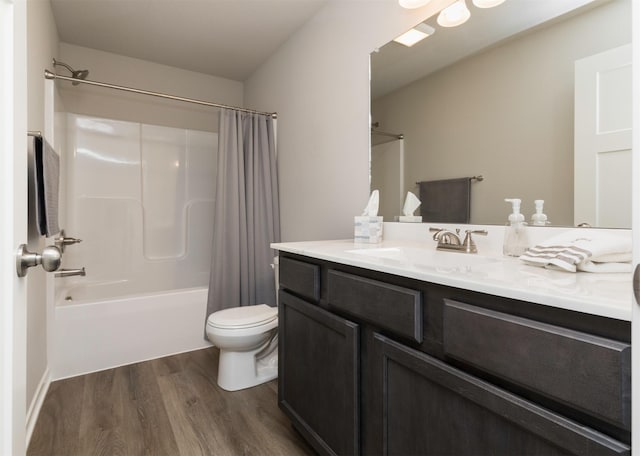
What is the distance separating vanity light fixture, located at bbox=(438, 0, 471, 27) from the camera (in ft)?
4.56

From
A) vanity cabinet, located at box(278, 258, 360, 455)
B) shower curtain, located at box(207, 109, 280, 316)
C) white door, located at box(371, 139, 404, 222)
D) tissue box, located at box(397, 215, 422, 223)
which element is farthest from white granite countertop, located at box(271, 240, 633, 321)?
shower curtain, located at box(207, 109, 280, 316)

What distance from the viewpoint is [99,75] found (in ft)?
9.20

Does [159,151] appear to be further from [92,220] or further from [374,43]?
[374,43]

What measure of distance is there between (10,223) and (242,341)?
54.9 inches

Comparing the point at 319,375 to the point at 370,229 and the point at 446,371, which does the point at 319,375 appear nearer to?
the point at 446,371

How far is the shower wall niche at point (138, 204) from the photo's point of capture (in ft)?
8.84

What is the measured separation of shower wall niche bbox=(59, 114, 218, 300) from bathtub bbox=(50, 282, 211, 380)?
420mm

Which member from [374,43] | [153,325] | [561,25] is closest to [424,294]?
[561,25]

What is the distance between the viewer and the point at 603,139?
1.02 m

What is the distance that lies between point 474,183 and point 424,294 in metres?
0.74

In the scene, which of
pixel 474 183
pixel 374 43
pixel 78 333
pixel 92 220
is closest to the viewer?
pixel 474 183

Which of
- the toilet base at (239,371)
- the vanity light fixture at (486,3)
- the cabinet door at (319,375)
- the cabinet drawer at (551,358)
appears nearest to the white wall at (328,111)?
the vanity light fixture at (486,3)

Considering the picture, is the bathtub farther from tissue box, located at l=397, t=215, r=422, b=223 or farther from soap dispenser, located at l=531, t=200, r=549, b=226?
soap dispenser, located at l=531, t=200, r=549, b=226

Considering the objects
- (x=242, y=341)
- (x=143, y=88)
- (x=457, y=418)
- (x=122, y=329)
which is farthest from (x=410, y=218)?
(x=143, y=88)
